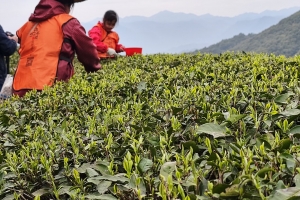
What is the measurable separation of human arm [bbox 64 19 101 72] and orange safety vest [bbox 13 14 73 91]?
0.10m

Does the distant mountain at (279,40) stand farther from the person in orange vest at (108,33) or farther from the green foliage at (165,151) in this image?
the green foliage at (165,151)

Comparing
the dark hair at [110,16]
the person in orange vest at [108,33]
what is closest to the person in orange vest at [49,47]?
the person in orange vest at [108,33]

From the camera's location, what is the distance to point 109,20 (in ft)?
26.2

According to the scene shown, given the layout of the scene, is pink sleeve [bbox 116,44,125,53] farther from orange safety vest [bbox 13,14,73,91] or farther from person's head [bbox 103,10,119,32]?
orange safety vest [bbox 13,14,73,91]

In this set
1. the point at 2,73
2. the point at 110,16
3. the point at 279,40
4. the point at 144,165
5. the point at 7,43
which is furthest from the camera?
the point at 279,40

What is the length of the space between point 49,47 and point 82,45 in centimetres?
39

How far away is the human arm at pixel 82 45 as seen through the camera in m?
4.20

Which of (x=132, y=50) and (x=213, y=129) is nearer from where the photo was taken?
(x=213, y=129)

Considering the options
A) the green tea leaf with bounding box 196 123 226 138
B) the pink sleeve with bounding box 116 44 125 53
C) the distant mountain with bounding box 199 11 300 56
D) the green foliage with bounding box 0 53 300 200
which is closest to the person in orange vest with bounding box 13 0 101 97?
the green foliage with bounding box 0 53 300 200

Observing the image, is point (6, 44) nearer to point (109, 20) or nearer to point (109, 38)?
A: point (109, 20)

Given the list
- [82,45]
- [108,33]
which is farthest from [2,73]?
[108,33]

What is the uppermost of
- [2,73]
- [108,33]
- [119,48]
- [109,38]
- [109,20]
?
[109,20]

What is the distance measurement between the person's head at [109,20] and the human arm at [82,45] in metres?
3.63

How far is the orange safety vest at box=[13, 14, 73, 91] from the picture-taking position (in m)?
4.12
